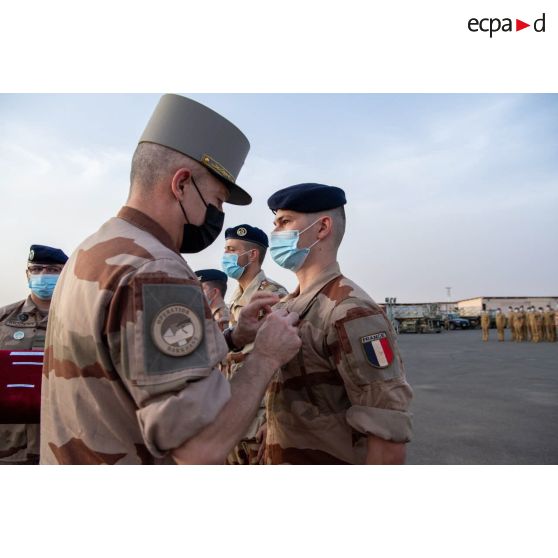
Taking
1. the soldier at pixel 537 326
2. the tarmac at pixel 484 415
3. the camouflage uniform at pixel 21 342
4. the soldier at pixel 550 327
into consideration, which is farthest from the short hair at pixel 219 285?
the soldier at pixel 550 327

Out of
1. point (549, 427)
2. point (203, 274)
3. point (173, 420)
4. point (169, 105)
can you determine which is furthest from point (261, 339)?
point (549, 427)

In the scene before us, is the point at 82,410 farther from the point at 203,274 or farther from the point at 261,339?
the point at 203,274

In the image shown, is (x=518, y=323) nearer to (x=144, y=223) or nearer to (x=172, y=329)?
(x=144, y=223)

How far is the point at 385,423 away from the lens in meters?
1.64

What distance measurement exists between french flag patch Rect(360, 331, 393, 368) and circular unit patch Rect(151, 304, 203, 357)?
34.7 inches

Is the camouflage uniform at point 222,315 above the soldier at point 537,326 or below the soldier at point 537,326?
above

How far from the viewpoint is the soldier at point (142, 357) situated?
3.32 ft

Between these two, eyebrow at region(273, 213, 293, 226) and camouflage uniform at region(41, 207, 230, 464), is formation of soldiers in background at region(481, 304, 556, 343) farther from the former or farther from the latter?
camouflage uniform at region(41, 207, 230, 464)

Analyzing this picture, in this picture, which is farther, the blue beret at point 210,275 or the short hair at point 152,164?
the blue beret at point 210,275

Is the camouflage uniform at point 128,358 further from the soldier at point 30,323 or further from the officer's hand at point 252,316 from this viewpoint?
the soldier at point 30,323

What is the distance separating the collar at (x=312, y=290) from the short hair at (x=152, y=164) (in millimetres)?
968

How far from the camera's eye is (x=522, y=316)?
73.8ft

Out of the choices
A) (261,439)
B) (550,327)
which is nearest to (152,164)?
(261,439)

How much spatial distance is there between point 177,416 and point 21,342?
3.15 metres
